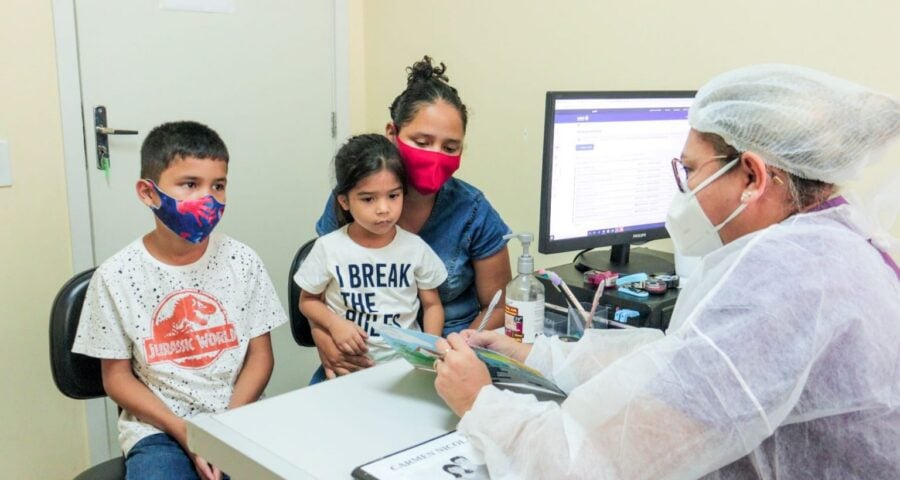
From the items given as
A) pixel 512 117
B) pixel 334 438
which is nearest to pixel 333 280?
pixel 334 438

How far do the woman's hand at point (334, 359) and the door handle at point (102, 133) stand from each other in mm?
1044

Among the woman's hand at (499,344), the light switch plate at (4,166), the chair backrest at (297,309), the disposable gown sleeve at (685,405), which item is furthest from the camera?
the light switch plate at (4,166)

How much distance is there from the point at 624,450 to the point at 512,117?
5.34 feet

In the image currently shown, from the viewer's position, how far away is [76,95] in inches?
83.0

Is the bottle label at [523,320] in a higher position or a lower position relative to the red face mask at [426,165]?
lower

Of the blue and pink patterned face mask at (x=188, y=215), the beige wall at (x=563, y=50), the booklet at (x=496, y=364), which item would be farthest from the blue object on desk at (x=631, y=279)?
the blue and pink patterned face mask at (x=188, y=215)

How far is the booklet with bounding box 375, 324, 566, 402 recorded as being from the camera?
3.61 ft

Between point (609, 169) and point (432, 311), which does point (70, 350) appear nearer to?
point (432, 311)

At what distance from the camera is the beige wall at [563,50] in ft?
5.24

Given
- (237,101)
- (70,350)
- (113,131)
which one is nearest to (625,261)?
(70,350)

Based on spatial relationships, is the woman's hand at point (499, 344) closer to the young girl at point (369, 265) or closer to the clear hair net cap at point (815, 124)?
the young girl at point (369, 265)

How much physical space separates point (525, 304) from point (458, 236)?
0.34 meters

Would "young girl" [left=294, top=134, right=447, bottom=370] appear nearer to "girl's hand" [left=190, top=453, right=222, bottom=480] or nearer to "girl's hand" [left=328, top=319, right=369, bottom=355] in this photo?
"girl's hand" [left=328, top=319, right=369, bottom=355]

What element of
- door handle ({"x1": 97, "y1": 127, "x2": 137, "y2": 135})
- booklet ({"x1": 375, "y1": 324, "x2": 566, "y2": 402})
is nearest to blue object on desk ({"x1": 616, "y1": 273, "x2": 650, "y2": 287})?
booklet ({"x1": 375, "y1": 324, "x2": 566, "y2": 402})
